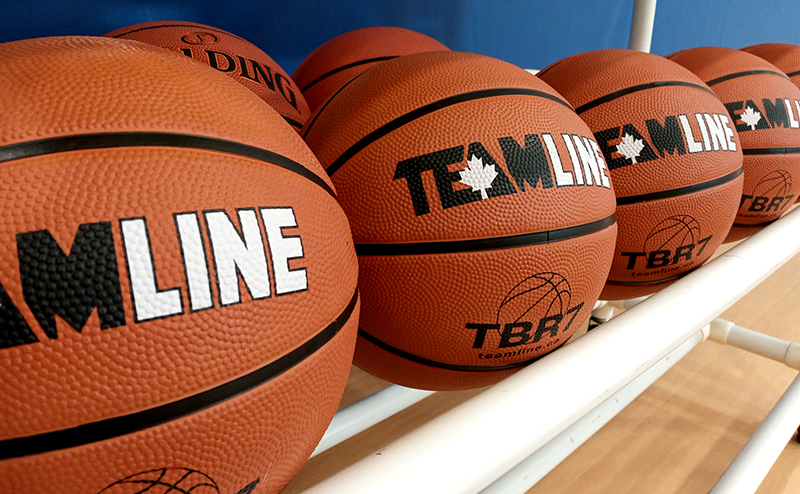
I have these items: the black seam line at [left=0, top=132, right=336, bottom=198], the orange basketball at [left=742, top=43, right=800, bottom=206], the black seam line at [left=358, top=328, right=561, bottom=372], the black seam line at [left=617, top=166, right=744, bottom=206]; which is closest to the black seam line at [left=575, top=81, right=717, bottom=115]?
the black seam line at [left=617, top=166, right=744, bottom=206]

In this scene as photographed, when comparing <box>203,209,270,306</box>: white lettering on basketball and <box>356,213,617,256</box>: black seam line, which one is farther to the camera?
<box>356,213,617,256</box>: black seam line

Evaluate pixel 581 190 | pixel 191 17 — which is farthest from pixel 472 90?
pixel 191 17

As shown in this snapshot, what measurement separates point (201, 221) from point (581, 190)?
418mm

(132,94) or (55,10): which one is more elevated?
(55,10)

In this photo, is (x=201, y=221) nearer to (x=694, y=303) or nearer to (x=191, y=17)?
(x=694, y=303)

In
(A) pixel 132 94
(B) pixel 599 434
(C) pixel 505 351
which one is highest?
(A) pixel 132 94

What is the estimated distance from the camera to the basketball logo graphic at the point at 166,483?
348 millimetres

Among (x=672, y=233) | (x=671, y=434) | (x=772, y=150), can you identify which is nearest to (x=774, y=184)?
(x=772, y=150)

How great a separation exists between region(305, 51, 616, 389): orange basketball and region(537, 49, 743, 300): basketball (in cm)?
14

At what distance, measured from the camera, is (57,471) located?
1.09 feet

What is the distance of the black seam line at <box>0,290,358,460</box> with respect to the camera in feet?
1.06

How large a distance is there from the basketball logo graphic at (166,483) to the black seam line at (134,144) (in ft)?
0.73

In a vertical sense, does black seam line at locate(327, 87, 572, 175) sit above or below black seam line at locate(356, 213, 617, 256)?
above

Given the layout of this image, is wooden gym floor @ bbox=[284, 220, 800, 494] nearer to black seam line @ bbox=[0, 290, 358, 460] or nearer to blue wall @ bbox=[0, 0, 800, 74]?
black seam line @ bbox=[0, 290, 358, 460]
